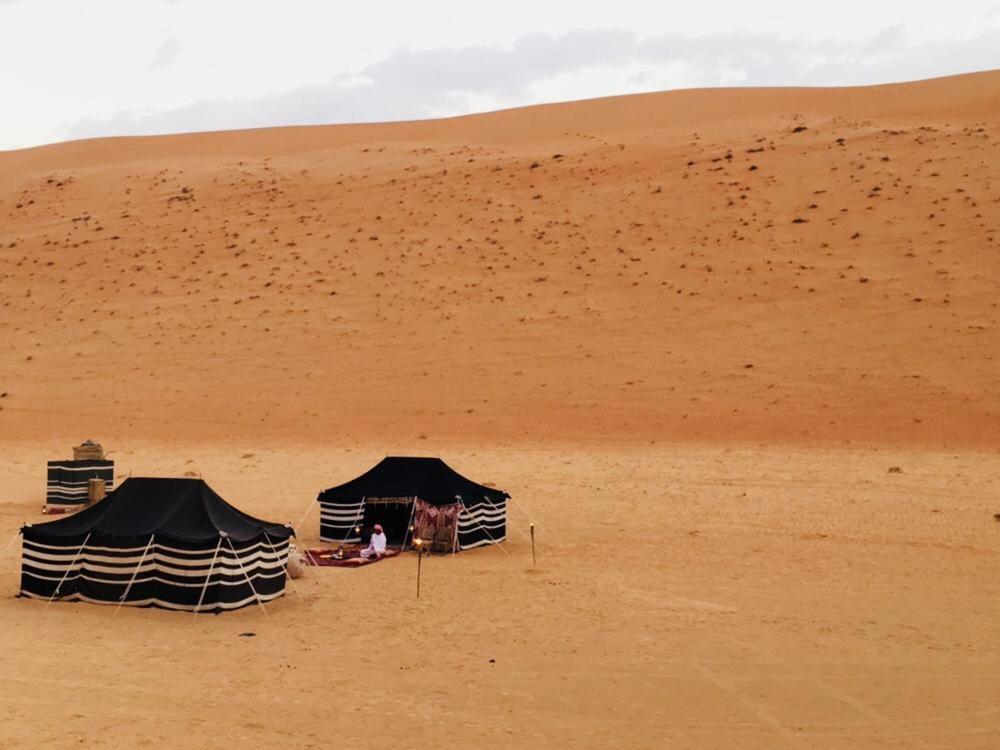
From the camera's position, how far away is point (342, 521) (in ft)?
66.0

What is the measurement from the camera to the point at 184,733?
9.77m

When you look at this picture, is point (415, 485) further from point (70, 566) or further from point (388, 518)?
point (70, 566)

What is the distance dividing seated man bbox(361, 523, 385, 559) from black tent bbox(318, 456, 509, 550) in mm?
716

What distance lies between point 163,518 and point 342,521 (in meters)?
5.34

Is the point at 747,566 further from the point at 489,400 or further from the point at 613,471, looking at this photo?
the point at 489,400

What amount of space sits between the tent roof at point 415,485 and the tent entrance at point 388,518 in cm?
14

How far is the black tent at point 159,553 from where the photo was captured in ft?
47.8

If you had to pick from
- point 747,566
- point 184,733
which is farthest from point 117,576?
point 747,566

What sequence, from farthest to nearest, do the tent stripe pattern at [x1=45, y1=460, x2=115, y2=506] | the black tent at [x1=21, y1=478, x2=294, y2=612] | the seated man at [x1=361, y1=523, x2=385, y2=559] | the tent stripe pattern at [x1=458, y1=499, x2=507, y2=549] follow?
the tent stripe pattern at [x1=45, y1=460, x2=115, y2=506] < the tent stripe pattern at [x1=458, y1=499, x2=507, y2=549] < the seated man at [x1=361, y1=523, x2=385, y2=559] < the black tent at [x1=21, y1=478, x2=294, y2=612]

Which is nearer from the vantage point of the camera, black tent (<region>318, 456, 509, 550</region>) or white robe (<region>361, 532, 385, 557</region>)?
white robe (<region>361, 532, 385, 557</region>)

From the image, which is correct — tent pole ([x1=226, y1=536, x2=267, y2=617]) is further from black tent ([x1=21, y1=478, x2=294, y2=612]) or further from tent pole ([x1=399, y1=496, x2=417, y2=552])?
tent pole ([x1=399, y1=496, x2=417, y2=552])

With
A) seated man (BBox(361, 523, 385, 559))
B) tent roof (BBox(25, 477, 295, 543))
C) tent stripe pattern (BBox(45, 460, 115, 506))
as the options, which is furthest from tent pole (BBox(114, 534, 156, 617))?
tent stripe pattern (BBox(45, 460, 115, 506))

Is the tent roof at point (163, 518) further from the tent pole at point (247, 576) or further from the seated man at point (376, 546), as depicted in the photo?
the seated man at point (376, 546)

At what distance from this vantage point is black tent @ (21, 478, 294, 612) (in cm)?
1457
